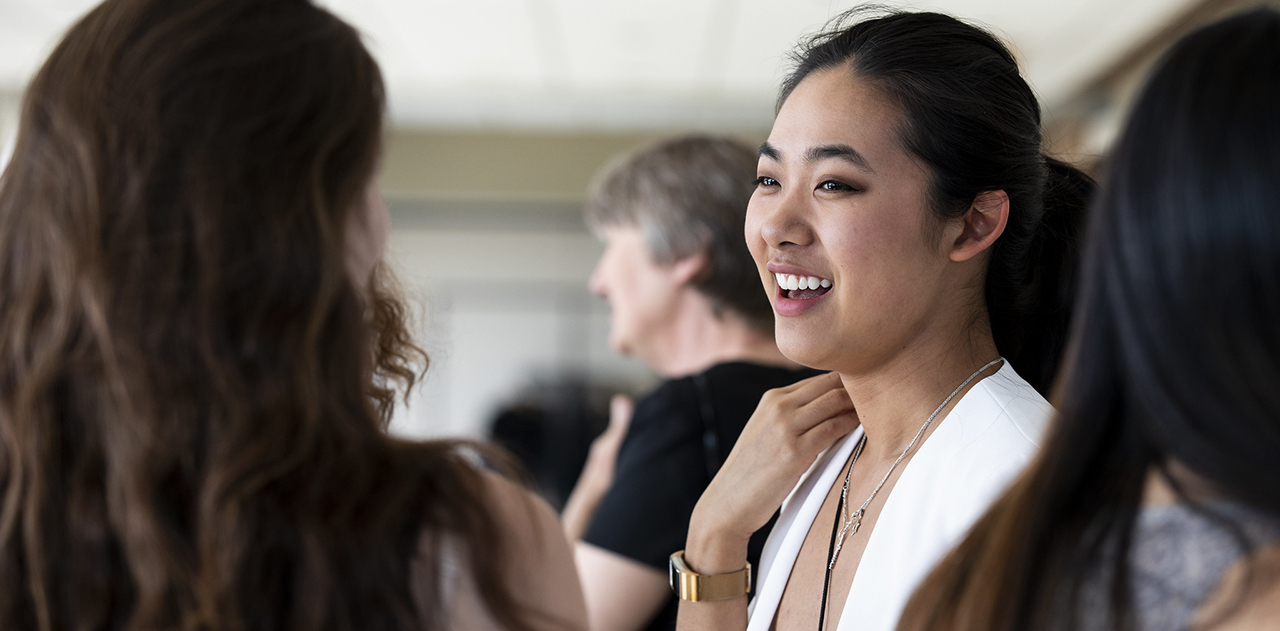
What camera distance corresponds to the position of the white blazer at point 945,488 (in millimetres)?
1021

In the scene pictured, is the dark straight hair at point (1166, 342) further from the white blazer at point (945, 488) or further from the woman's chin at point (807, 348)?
the woman's chin at point (807, 348)

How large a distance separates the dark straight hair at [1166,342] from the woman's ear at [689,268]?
4.06 ft

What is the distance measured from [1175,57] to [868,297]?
476 mm

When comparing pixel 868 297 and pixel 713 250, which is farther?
pixel 713 250

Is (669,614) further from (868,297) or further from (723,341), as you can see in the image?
(868,297)

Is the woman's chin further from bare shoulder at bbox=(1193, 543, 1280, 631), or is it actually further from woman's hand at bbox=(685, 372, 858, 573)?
bare shoulder at bbox=(1193, 543, 1280, 631)

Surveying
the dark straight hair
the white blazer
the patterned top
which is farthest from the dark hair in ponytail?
the patterned top

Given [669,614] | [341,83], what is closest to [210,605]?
[341,83]

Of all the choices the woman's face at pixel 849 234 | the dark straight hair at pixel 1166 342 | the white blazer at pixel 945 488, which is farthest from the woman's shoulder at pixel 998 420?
the dark straight hair at pixel 1166 342

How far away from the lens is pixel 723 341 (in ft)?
6.59

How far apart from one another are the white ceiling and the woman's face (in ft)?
11.8

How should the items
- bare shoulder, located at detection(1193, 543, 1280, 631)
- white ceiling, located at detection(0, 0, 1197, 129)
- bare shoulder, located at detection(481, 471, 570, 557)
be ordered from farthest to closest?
white ceiling, located at detection(0, 0, 1197, 129)
bare shoulder, located at detection(481, 471, 570, 557)
bare shoulder, located at detection(1193, 543, 1280, 631)

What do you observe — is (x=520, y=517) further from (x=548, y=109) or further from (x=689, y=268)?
(x=548, y=109)

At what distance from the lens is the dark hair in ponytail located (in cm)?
114
